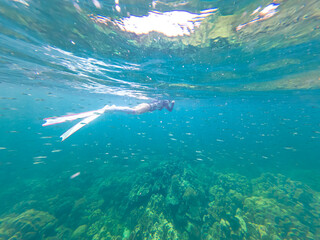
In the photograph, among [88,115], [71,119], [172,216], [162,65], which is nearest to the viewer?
[172,216]

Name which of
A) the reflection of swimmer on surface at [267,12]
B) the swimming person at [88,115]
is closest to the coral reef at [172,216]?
the swimming person at [88,115]

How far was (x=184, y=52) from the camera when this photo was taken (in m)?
9.05

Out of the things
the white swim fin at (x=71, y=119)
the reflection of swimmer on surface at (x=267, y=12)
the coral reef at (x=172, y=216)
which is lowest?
the coral reef at (x=172, y=216)

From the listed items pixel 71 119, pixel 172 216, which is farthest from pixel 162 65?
pixel 172 216

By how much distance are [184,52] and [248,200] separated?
34.4 feet

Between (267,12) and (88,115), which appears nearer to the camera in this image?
(267,12)

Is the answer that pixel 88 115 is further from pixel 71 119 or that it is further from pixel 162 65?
pixel 162 65

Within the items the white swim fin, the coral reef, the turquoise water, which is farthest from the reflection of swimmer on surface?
the coral reef

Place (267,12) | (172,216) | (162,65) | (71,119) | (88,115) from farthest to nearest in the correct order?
(162,65) → (88,115) → (71,119) → (172,216) → (267,12)

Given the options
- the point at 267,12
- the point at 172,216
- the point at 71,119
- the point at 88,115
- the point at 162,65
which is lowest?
the point at 172,216

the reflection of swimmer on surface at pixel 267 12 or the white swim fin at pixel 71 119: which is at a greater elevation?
the reflection of swimmer on surface at pixel 267 12

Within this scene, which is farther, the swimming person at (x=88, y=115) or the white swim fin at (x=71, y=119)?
the swimming person at (x=88, y=115)

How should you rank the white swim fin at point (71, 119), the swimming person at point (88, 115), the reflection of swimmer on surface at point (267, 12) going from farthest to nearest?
the swimming person at point (88, 115) < the white swim fin at point (71, 119) < the reflection of swimmer on surface at point (267, 12)

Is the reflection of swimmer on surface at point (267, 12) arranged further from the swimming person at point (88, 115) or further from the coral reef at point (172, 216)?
the coral reef at point (172, 216)
